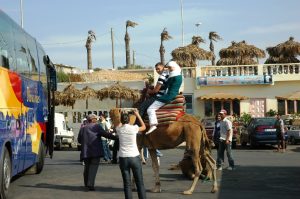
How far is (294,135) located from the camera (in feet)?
101

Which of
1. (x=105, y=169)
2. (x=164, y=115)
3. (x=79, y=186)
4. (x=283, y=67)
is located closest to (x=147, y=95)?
(x=164, y=115)

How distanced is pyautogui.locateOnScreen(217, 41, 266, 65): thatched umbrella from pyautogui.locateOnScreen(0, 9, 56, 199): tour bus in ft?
127

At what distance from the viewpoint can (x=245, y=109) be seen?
41.4 metres

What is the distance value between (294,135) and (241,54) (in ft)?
84.8

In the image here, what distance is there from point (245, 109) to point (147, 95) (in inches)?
1159

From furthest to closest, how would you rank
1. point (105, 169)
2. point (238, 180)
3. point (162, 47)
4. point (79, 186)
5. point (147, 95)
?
point (162, 47)
point (105, 169)
point (238, 180)
point (79, 186)
point (147, 95)

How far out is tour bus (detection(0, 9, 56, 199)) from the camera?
37.0ft

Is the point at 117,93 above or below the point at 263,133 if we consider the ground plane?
above

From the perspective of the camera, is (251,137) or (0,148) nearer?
(0,148)

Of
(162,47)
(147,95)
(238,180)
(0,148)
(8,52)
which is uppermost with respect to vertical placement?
(162,47)

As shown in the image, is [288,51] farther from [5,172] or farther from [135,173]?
[135,173]

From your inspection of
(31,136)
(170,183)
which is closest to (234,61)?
(170,183)

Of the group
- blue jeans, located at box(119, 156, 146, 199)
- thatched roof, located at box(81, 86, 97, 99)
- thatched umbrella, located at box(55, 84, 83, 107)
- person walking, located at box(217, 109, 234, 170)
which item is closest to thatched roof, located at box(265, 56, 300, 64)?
thatched roof, located at box(81, 86, 97, 99)

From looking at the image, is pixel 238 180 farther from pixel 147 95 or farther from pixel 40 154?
pixel 40 154
